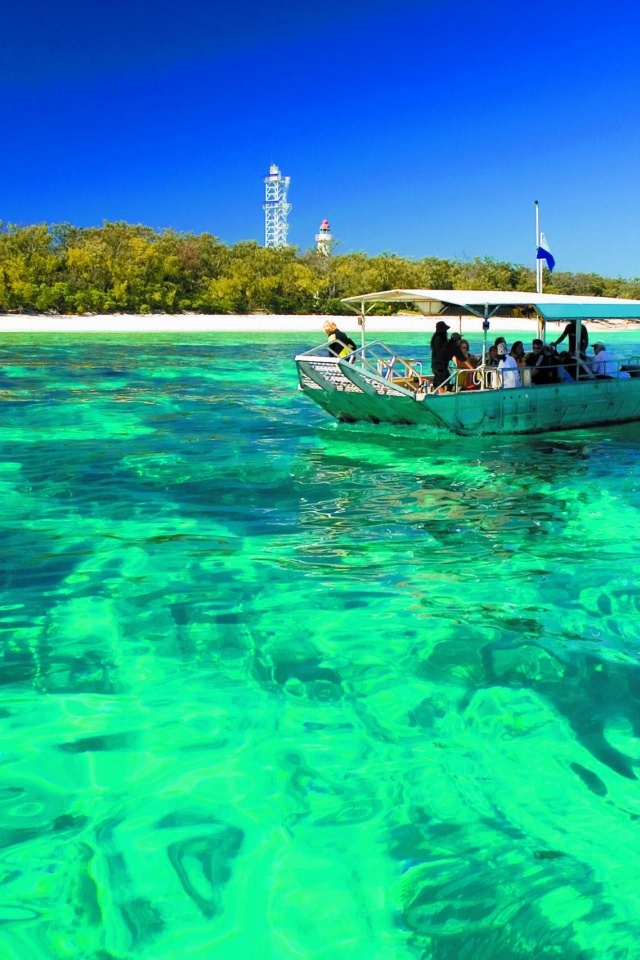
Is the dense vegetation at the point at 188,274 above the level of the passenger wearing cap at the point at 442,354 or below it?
above

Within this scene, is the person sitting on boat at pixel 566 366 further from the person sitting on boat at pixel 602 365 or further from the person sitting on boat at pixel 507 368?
the person sitting on boat at pixel 507 368

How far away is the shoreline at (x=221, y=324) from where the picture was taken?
5838 centimetres

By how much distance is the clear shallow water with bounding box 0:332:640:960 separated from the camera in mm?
4137

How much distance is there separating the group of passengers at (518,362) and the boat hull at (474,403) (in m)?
0.41

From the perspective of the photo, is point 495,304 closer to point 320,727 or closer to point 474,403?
point 474,403

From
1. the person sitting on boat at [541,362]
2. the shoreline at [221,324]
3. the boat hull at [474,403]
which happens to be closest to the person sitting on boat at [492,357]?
the boat hull at [474,403]

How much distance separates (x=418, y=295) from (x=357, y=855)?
1238cm

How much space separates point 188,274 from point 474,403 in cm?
6021

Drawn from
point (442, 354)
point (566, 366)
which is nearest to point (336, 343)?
point (442, 354)

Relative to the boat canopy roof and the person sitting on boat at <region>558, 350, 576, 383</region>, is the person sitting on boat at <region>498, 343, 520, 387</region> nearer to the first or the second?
the boat canopy roof

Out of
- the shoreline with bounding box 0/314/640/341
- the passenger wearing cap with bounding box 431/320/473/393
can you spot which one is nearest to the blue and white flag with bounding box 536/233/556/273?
the passenger wearing cap with bounding box 431/320/473/393

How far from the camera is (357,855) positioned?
4.49 metres

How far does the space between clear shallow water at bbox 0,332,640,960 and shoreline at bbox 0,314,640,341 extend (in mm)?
48302

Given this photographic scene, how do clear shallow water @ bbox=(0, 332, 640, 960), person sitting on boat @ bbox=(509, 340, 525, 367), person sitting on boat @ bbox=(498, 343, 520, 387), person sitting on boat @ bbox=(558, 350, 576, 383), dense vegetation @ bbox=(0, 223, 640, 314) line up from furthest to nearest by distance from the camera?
dense vegetation @ bbox=(0, 223, 640, 314), person sitting on boat @ bbox=(558, 350, 576, 383), person sitting on boat @ bbox=(509, 340, 525, 367), person sitting on boat @ bbox=(498, 343, 520, 387), clear shallow water @ bbox=(0, 332, 640, 960)
